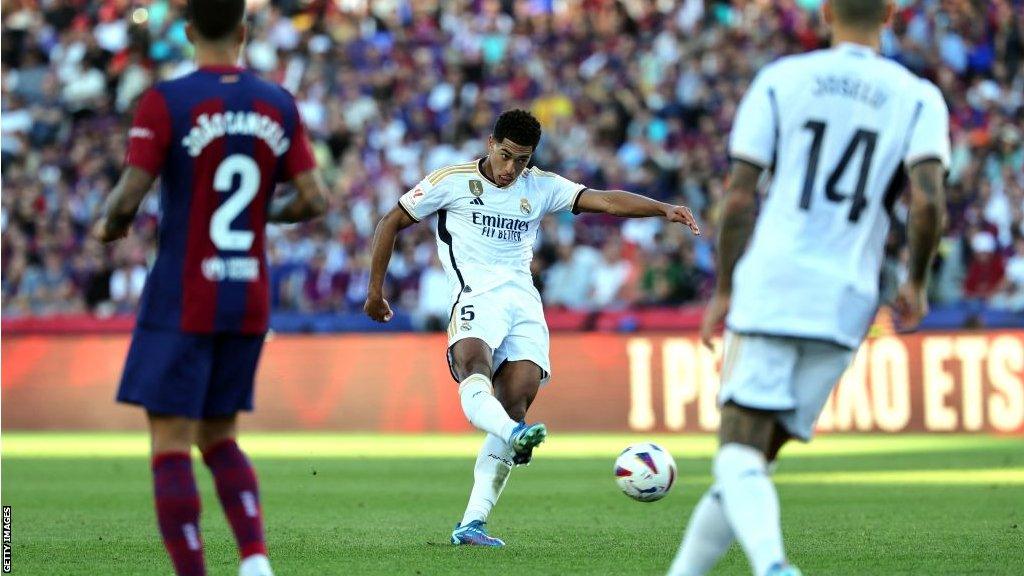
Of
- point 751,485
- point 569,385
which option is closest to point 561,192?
point 751,485

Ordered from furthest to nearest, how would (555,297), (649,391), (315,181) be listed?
(555,297) → (649,391) → (315,181)

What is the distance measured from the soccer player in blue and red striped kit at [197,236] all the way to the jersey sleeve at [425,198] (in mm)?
3348

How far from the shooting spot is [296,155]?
6363 mm

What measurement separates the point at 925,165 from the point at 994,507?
592cm

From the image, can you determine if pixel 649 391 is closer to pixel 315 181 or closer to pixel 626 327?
pixel 626 327

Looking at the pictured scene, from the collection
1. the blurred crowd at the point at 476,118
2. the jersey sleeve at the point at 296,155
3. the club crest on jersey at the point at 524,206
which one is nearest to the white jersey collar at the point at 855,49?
the jersey sleeve at the point at 296,155

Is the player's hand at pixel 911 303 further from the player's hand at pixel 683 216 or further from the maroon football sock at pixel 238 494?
the player's hand at pixel 683 216

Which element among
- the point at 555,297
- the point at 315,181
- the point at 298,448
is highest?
the point at 315,181

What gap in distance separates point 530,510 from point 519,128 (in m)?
3.20

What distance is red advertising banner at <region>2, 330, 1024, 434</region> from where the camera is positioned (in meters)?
19.5

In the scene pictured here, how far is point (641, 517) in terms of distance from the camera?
10953mm

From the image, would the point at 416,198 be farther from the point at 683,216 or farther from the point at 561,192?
the point at 683,216

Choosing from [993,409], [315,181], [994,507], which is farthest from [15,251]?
[315,181]

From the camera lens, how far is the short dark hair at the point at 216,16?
617 centimetres
